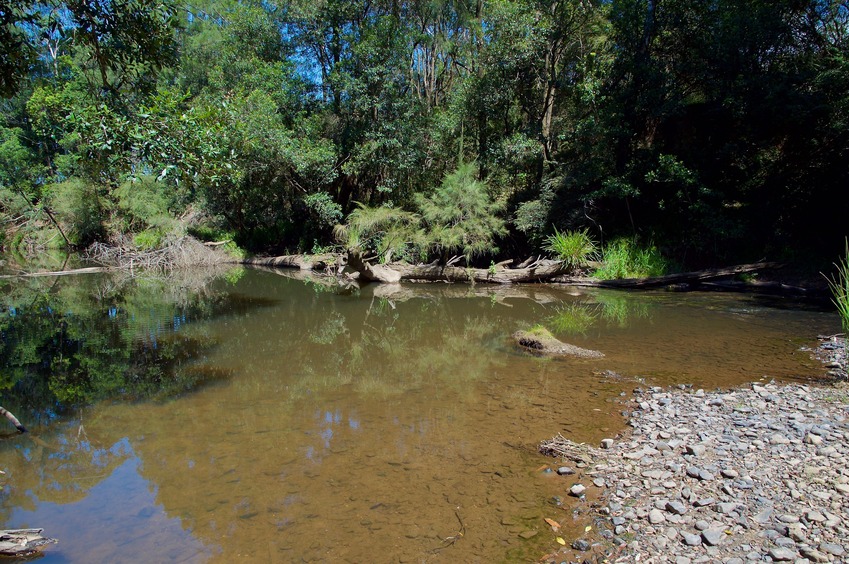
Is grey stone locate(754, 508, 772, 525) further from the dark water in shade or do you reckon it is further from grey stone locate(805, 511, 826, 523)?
the dark water in shade

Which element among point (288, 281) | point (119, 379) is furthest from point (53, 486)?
point (288, 281)

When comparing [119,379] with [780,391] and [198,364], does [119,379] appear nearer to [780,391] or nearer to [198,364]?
[198,364]

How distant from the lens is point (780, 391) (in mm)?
5359

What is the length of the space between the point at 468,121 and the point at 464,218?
5518mm

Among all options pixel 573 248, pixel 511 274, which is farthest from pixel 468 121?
pixel 573 248

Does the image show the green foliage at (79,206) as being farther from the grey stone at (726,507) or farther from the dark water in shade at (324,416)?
the grey stone at (726,507)

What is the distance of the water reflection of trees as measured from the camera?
628 centimetres

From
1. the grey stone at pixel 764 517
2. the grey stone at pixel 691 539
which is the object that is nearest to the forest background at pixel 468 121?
the grey stone at pixel 691 539

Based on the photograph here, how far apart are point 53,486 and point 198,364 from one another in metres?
3.44

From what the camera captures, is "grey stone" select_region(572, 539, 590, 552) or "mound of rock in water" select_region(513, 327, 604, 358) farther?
"mound of rock in water" select_region(513, 327, 604, 358)

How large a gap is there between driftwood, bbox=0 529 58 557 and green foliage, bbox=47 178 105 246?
2736cm

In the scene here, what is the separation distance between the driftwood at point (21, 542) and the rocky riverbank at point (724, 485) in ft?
11.0

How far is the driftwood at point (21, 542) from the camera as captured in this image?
305 cm

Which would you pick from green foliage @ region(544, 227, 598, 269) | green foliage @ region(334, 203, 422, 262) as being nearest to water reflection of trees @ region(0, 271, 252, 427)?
green foliage @ region(334, 203, 422, 262)
